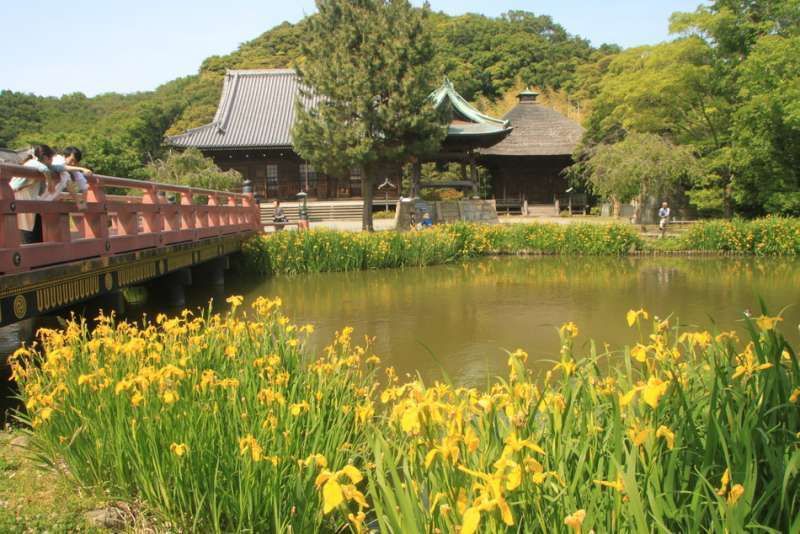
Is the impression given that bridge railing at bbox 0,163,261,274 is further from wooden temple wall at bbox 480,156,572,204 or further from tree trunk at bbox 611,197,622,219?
tree trunk at bbox 611,197,622,219

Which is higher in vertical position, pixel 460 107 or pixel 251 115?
pixel 251 115

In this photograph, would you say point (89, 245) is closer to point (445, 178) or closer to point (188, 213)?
point (188, 213)

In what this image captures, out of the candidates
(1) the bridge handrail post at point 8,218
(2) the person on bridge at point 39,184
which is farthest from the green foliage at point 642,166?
(1) the bridge handrail post at point 8,218

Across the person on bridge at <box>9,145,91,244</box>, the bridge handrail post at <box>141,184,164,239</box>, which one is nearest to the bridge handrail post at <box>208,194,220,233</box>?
the bridge handrail post at <box>141,184,164,239</box>

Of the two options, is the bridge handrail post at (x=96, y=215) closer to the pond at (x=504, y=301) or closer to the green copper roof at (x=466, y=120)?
the pond at (x=504, y=301)

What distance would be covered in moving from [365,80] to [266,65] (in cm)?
4420

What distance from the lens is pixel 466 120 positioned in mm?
28047

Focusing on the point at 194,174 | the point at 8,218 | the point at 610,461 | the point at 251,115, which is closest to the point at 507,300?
the point at 8,218

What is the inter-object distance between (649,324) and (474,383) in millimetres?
A: 3930

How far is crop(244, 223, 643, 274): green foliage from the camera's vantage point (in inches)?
674

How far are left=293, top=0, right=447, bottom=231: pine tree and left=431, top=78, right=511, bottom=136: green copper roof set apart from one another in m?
3.53

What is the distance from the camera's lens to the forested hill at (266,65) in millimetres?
48469

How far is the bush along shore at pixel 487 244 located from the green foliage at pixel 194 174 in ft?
25.5

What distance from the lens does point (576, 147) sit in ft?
100
